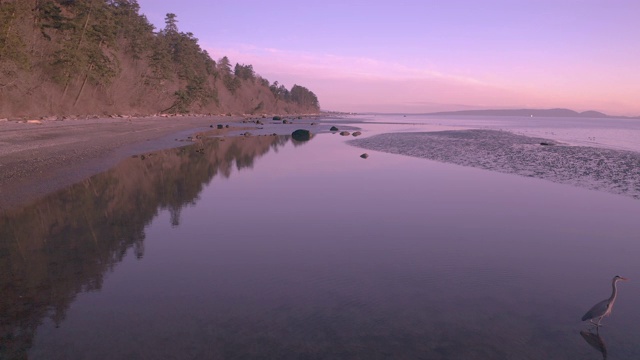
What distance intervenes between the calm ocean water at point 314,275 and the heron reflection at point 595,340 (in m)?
0.04

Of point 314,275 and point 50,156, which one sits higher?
point 50,156

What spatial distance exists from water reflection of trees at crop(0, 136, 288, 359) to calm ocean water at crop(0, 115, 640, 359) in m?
Answer: 0.04

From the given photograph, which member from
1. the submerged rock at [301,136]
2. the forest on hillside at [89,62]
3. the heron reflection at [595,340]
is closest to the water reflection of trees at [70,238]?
the heron reflection at [595,340]

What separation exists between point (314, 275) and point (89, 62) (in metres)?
51.6

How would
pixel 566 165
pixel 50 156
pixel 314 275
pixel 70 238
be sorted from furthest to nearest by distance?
pixel 566 165 → pixel 50 156 → pixel 70 238 → pixel 314 275

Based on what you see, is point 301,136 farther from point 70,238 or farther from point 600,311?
point 600,311

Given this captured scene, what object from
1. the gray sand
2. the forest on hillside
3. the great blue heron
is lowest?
the great blue heron

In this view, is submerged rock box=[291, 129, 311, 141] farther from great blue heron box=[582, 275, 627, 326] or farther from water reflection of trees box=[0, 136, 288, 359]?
great blue heron box=[582, 275, 627, 326]

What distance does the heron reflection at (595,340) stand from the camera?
477cm

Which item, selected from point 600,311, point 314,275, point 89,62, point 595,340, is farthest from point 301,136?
point 595,340

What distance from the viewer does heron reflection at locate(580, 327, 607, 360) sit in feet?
15.6

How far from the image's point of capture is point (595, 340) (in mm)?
4973

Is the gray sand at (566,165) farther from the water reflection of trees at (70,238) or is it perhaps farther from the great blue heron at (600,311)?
the water reflection of trees at (70,238)

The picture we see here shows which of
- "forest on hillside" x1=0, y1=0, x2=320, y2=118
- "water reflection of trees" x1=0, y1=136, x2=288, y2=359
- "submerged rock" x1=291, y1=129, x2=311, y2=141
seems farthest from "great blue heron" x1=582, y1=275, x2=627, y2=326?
"forest on hillside" x1=0, y1=0, x2=320, y2=118
